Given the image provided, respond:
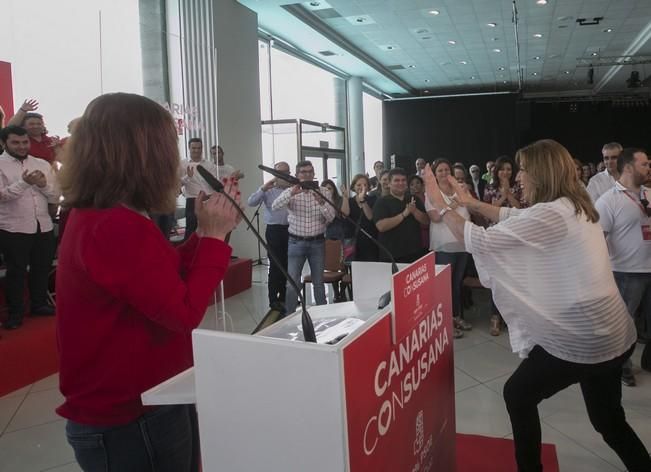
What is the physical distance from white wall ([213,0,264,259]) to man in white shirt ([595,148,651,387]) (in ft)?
16.4

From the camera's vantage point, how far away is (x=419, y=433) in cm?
123

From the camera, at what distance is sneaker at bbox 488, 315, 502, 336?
427cm

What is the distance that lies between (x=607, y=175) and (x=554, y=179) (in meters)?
3.16

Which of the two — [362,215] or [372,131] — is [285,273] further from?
[372,131]

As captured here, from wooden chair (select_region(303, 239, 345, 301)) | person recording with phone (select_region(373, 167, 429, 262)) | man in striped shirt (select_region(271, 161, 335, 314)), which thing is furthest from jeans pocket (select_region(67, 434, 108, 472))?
wooden chair (select_region(303, 239, 345, 301))

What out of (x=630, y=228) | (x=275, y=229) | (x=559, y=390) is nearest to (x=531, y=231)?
(x=559, y=390)

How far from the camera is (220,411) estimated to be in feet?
3.04

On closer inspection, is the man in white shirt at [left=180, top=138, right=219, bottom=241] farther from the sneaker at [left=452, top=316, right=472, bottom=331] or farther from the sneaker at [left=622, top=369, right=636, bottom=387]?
the sneaker at [left=622, top=369, right=636, bottom=387]

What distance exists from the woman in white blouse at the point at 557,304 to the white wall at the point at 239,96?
5739 mm

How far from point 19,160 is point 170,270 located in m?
3.42

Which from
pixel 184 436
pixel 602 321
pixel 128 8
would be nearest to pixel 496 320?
Answer: pixel 602 321

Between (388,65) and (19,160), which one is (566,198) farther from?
(388,65)

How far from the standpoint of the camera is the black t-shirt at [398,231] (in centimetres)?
418

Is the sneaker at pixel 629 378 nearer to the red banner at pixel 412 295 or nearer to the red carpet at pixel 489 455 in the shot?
the red carpet at pixel 489 455
